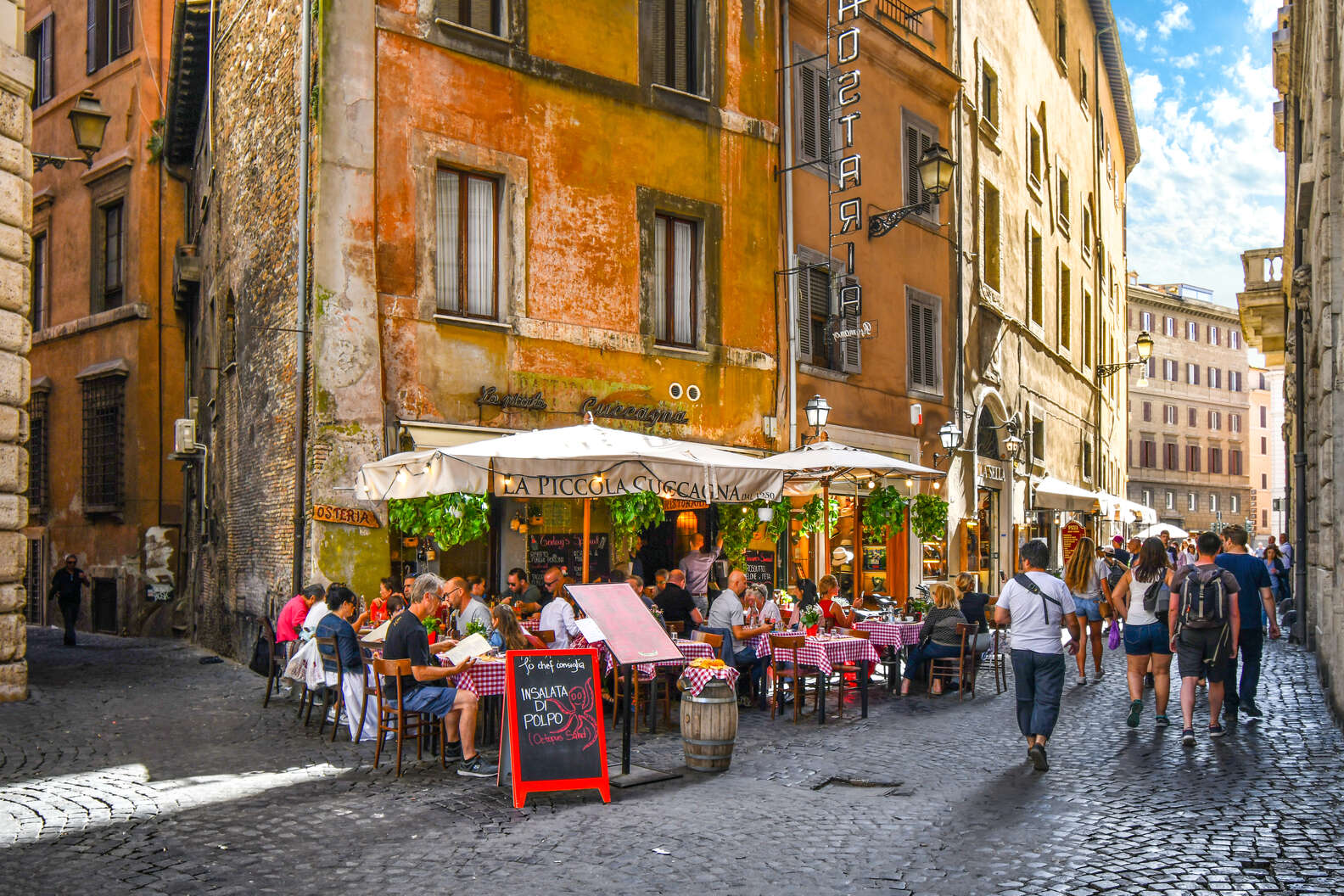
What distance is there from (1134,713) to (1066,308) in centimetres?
2422

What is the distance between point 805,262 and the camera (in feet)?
61.7

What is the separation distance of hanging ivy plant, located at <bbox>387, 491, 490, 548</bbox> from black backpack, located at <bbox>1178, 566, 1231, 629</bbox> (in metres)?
6.43

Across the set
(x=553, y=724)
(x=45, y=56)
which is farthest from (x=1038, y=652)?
(x=45, y=56)

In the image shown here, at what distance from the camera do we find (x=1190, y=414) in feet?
225

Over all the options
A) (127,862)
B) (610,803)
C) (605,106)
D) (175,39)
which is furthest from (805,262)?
(127,862)

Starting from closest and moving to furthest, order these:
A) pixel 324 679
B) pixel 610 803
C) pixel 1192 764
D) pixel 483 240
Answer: pixel 610 803 < pixel 1192 764 < pixel 324 679 < pixel 483 240

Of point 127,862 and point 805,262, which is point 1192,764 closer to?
point 127,862

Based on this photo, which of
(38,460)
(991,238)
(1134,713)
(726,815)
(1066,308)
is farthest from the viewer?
(1066,308)

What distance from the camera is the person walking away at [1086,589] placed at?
14.0m

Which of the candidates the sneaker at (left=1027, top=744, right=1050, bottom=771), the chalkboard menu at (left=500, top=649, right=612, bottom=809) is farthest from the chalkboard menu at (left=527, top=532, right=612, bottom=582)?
the sneaker at (left=1027, top=744, right=1050, bottom=771)

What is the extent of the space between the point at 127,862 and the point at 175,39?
54.9ft

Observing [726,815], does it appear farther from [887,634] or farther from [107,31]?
[107,31]

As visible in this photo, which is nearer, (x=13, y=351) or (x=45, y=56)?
(x=13, y=351)

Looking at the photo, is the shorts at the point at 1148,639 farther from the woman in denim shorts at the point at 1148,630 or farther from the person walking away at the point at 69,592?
the person walking away at the point at 69,592
